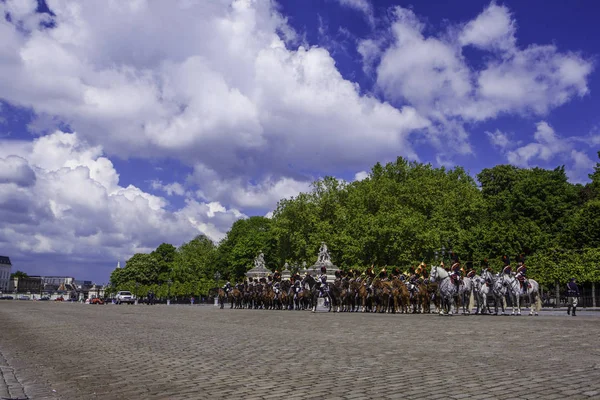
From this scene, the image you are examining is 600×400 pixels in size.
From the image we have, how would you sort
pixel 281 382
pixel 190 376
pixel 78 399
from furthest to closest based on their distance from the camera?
pixel 190 376 < pixel 281 382 < pixel 78 399

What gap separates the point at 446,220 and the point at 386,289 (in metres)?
26.1

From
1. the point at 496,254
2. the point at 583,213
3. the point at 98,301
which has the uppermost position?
the point at 583,213

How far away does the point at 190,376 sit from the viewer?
8578 millimetres

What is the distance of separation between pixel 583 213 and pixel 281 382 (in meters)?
50.9

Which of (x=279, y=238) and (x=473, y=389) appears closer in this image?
(x=473, y=389)

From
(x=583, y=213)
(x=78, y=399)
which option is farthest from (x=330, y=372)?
(x=583, y=213)

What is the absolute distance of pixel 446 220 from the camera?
57.3 metres

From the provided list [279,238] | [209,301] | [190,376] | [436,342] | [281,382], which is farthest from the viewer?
[209,301]

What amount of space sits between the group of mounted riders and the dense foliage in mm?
11748

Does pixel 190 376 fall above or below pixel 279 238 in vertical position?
below

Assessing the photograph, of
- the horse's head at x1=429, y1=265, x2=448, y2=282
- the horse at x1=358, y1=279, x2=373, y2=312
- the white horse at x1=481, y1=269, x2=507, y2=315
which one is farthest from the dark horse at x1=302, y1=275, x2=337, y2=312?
the white horse at x1=481, y1=269, x2=507, y2=315

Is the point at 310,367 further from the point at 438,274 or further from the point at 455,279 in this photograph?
the point at 438,274

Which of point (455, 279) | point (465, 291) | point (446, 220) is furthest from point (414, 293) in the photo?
point (446, 220)

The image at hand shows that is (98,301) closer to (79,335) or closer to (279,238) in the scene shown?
(279,238)
